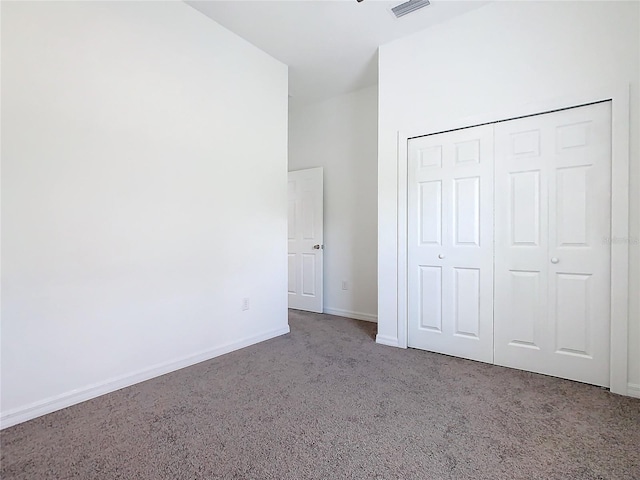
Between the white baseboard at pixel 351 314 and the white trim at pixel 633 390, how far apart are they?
234 centimetres

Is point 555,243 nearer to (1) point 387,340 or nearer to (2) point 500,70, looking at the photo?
(2) point 500,70

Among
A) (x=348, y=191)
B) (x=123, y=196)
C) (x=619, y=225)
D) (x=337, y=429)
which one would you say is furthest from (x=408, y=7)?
(x=337, y=429)

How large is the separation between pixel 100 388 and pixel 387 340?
2.32 meters

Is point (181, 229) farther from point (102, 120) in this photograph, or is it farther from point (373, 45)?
point (373, 45)

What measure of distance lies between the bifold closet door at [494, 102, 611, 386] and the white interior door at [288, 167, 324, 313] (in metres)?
2.35

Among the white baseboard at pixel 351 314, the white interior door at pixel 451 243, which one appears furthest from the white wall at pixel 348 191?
the white interior door at pixel 451 243

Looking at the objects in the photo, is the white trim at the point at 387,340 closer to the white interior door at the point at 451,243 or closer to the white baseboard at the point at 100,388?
the white interior door at the point at 451,243

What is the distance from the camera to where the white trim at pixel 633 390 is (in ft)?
6.82

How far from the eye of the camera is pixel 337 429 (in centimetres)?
171

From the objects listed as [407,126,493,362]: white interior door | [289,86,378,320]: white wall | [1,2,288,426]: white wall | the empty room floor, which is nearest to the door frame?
the empty room floor

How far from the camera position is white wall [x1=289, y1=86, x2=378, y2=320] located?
13.5ft

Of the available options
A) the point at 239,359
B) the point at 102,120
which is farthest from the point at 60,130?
the point at 239,359

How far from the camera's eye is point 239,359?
2742mm

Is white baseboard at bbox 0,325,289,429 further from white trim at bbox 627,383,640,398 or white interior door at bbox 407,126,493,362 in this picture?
white trim at bbox 627,383,640,398
